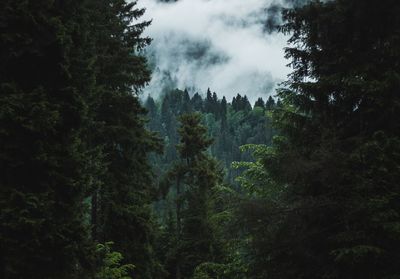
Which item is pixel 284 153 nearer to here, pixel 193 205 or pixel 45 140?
pixel 45 140

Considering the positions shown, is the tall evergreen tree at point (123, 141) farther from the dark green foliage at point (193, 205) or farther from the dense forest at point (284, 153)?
the dark green foliage at point (193, 205)

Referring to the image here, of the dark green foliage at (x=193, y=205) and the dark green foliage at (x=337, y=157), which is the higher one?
the dark green foliage at (x=193, y=205)

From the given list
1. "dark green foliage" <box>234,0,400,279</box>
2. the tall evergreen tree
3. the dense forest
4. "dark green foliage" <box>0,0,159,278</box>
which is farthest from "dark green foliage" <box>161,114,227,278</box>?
"dark green foliage" <box>0,0,159,278</box>

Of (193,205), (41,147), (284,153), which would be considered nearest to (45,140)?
(41,147)

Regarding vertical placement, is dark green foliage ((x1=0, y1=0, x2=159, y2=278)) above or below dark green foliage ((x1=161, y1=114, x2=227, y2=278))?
below

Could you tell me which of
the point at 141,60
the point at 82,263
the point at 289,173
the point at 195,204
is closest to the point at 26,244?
the point at 82,263

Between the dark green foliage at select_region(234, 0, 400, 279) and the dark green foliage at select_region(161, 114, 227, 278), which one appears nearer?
the dark green foliage at select_region(234, 0, 400, 279)

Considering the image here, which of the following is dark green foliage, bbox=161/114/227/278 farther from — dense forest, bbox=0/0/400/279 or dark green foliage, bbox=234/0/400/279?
dark green foliage, bbox=234/0/400/279

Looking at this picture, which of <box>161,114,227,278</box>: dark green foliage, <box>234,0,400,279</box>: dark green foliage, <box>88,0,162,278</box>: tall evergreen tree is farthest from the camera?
<box>161,114,227,278</box>: dark green foliage

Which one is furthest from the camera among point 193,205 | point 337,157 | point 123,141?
point 193,205

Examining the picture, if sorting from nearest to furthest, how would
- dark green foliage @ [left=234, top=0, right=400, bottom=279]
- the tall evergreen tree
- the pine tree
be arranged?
the pine tree < dark green foliage @ [left=234, top=0, right=400, bottom=279] < the tall evergreen tree

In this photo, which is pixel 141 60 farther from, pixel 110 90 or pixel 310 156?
pixel 310 156

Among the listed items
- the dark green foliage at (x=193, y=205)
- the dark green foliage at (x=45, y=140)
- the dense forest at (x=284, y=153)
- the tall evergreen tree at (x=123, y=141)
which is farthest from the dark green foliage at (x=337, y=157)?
the dark green foliage at (x=193, y=205)

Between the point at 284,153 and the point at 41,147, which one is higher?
the point at 284,153
